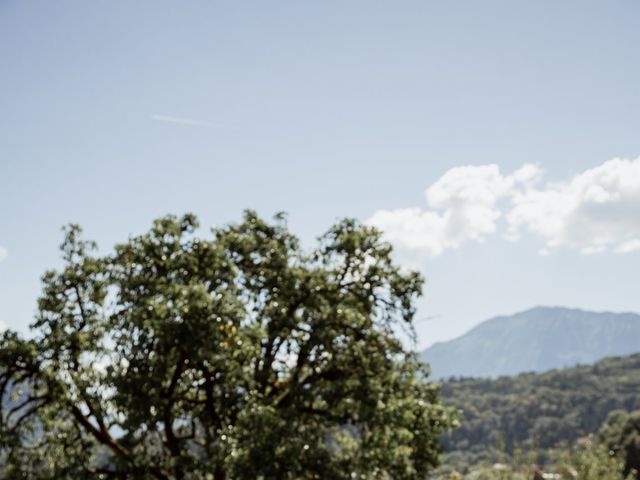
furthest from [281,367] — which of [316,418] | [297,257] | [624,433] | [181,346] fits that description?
[624,433]

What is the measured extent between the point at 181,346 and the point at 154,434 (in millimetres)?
3507

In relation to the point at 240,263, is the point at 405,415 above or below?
below

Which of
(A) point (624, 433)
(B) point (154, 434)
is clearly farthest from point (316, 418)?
(A) point (624, 433)

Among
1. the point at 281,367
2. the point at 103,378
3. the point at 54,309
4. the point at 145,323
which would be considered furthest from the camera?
the point at 281,367

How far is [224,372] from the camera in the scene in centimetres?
1406

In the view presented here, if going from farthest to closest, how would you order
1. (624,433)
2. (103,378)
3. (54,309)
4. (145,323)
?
(624,433) → (54,309) → (103,378) → (145,323)

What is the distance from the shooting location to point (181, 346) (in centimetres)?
1335

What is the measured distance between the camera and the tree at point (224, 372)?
44.4 ft

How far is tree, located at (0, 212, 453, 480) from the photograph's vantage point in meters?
13.5

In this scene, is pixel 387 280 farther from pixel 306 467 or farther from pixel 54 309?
pixel 54 309

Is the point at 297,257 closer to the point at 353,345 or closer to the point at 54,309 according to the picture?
the point at 353,345

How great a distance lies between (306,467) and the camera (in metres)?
13.7

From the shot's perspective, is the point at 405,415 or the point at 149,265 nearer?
the point at 405,415

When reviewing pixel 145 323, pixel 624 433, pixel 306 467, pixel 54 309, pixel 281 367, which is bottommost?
pixel 624 433
